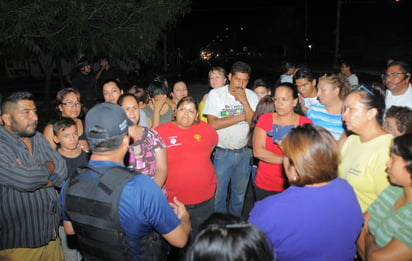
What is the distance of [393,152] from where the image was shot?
2045 millimetres

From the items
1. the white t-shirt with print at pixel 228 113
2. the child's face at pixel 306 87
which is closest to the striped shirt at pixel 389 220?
the white t-shirt with print at pixel 228 113

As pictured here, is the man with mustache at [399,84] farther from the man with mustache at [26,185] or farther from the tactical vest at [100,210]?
the man with mustache at [26,185]

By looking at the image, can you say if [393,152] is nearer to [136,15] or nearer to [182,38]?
[136,15]

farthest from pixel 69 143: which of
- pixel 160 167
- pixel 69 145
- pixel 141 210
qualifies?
pixel 141 210

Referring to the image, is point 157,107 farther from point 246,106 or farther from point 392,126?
point 392,126

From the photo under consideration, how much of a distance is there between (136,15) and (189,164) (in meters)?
5.36

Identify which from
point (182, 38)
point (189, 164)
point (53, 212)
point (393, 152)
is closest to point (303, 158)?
point (393, 152)

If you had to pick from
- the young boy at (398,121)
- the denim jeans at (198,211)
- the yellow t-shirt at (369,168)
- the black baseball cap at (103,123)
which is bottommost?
the denim jeans at (198,211)

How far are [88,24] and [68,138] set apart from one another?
15.0 feet

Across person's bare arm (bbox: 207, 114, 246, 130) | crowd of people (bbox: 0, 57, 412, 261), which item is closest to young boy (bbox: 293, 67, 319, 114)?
crowd of people (bbox: 0, 57, 412, 261)

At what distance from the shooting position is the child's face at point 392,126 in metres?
2.94

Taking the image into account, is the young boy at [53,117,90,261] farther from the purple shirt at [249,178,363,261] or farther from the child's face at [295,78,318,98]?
the child's face at [295,78,318,98]

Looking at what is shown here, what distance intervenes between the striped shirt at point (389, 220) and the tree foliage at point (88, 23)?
619 centimetres

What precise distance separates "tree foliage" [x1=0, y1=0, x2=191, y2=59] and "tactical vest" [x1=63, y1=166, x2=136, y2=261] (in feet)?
17.3
